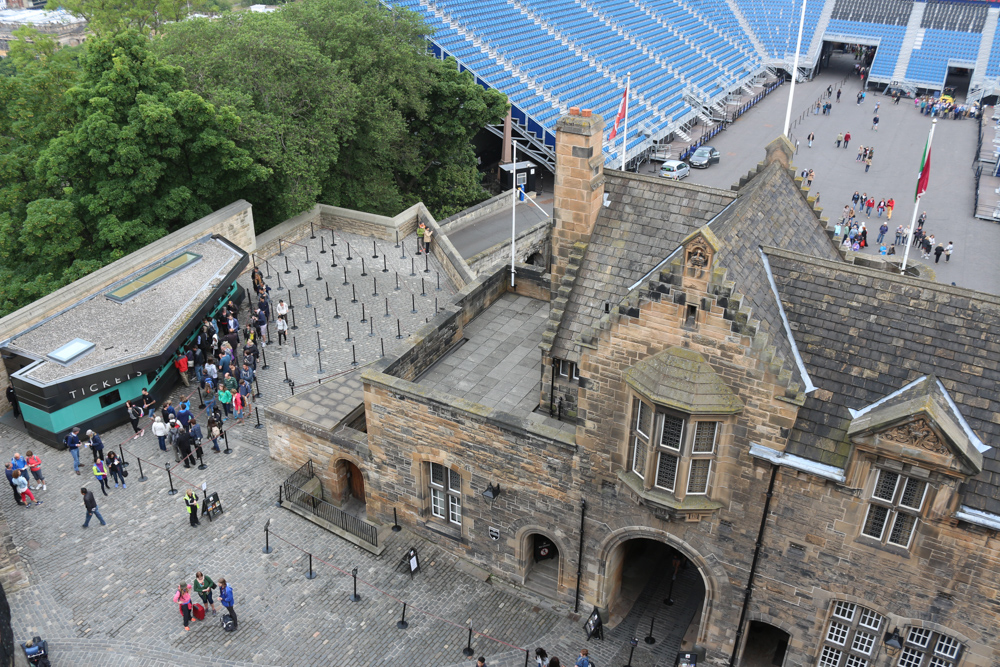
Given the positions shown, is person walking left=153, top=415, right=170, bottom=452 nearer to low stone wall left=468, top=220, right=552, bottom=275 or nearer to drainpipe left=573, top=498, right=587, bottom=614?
drainpipe left=573, top=498, right=587, bottom=614

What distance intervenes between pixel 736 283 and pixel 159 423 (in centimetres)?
2009

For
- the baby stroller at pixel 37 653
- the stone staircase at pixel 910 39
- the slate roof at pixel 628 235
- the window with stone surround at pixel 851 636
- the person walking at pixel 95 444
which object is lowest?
the baby stroller at pixel 37 653

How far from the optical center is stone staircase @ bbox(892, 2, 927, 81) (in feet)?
318

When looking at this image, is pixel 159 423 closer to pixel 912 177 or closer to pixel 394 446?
pixel 394 446

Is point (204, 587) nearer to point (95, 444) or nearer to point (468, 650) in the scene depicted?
point (468, 650)

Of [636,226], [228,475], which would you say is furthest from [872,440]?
[228,475]

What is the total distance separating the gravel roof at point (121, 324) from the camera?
90.7 feet

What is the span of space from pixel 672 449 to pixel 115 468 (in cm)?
1847

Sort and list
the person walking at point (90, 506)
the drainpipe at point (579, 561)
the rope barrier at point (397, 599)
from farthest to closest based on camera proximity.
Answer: the person walking at point (90, 506) → the rope barrier at point (397, 599) → the drainpipe at point (579, 561)

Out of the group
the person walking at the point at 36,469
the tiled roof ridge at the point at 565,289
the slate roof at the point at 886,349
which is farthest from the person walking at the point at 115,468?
the slate roof at the point at 886,349

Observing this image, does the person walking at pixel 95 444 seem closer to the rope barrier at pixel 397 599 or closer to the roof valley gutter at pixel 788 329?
the rope barrier at pixel 397 599

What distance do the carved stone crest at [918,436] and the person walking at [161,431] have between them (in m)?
22.5

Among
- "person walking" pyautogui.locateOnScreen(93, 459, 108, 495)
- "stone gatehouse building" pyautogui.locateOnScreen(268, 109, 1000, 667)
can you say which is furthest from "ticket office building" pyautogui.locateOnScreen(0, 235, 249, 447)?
"stone gatehouse building" pyautogui.locateOnScreen(268, 109, 1000, 667)

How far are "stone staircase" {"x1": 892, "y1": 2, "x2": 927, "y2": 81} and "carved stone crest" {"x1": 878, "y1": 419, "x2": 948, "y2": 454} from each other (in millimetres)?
95413
